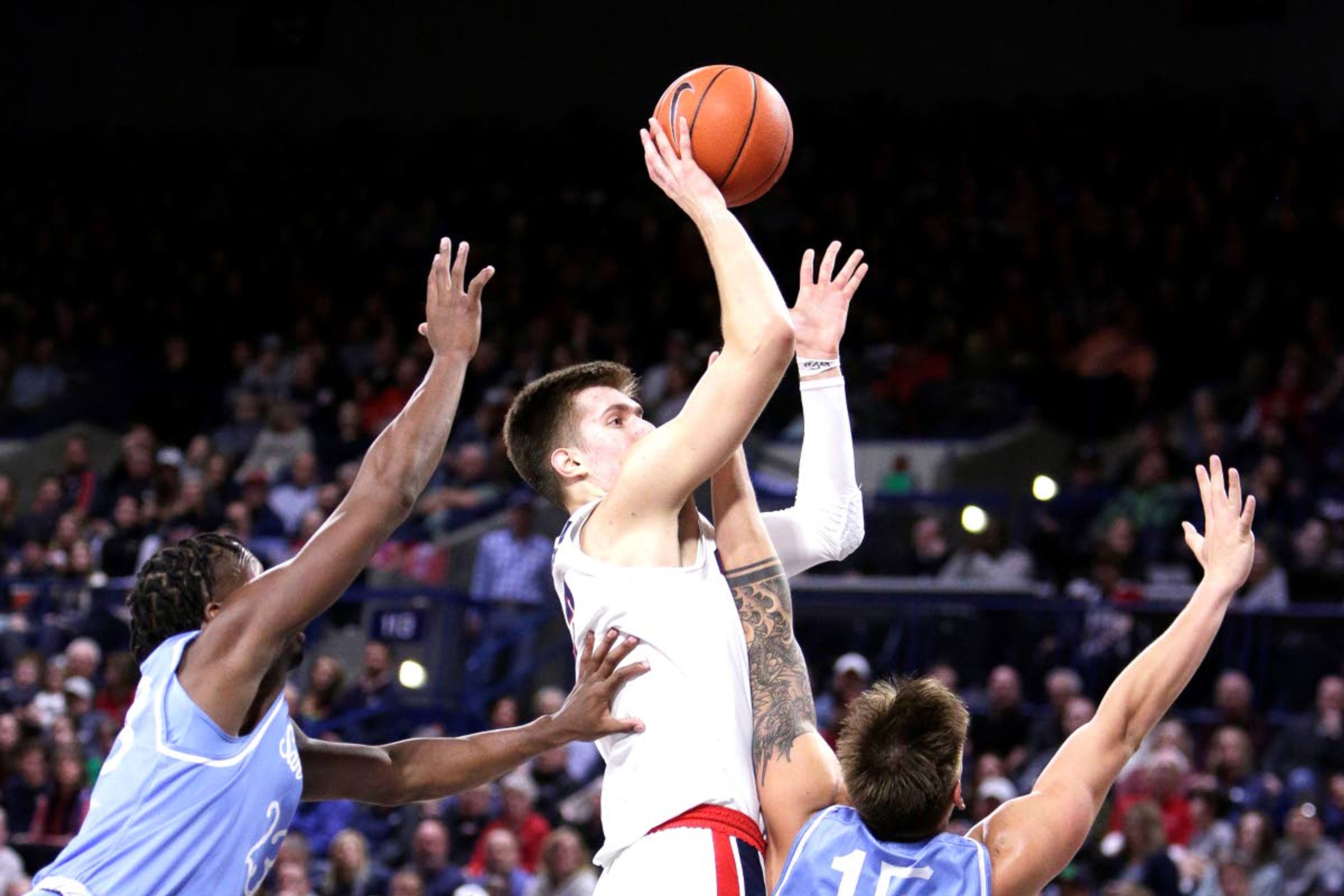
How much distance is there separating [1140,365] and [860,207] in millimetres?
3310

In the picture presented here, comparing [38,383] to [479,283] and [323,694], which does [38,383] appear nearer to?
[323,694]

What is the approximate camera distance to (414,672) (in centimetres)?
1079

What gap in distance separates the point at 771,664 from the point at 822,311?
861mm

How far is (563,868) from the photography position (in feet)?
28.5

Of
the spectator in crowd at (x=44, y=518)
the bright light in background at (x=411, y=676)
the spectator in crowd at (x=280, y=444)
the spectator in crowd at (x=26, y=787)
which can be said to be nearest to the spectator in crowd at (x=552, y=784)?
the bright light in background at (x=411, y=676)

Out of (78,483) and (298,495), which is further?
(78,483)

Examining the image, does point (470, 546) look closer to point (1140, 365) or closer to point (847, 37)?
point (1140, 365)

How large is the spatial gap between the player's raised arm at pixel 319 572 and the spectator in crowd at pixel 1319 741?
261 inches

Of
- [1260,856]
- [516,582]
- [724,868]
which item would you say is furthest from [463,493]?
[724,868]

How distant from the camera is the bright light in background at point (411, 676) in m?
10.8

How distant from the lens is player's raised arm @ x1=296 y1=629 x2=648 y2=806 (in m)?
3.71

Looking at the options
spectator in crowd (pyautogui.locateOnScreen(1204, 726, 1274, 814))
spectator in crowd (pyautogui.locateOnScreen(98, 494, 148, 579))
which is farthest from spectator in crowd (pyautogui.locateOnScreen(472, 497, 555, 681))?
spectator in crowd (pyautogui.locateOnScreen(1204, 726, 1274, 814))

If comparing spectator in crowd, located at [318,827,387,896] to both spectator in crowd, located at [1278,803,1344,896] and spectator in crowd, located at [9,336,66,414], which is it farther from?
spectator in crowd, located at [9,336,66,414]

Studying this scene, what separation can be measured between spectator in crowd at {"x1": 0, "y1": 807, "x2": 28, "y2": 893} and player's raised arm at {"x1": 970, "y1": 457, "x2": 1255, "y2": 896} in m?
7.56
